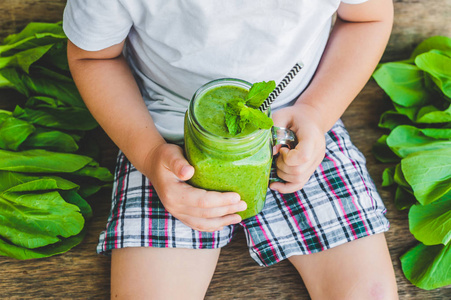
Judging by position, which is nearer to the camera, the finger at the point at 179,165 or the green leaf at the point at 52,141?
the finger at the point at 179,165

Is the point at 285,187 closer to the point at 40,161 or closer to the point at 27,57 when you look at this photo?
the point at 40,161

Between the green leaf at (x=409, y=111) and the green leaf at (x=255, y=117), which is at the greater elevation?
the green leaf at (x=255, y=117)

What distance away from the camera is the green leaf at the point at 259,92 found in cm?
68

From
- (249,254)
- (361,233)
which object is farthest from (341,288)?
(249,254)

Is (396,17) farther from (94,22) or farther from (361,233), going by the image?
(94,22)

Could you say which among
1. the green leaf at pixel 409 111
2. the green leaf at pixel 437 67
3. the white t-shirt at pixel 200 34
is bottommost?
the green leaf at pixel 409 111

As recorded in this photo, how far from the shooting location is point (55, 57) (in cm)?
120

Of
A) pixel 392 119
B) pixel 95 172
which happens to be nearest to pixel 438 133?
pixel 392 119

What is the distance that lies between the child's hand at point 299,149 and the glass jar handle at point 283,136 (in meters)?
0.02

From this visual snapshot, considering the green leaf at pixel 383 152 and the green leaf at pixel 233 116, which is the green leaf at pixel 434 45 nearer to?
the green leaf at pixel 383 152

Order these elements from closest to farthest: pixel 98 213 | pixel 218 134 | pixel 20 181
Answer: pixel 218 134, pixel 20 181, pixel 98 213

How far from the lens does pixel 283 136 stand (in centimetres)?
81

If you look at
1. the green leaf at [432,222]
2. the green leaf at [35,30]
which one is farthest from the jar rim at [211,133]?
the green leaf at [35,30]

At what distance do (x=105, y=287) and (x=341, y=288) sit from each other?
1.71 feet
